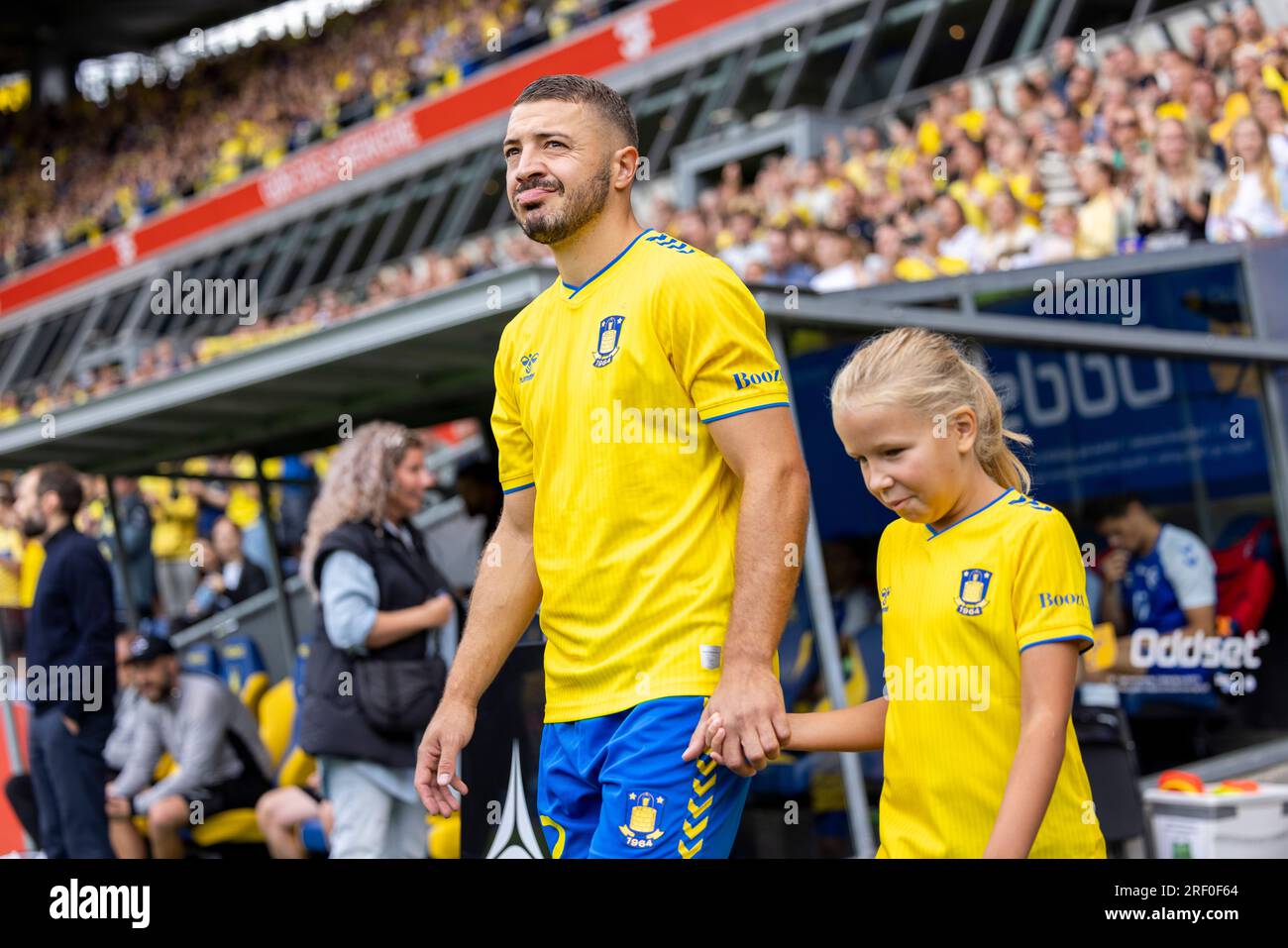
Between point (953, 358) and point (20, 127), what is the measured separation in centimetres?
3883

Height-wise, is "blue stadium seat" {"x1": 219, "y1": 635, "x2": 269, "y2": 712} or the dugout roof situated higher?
the dugout roof

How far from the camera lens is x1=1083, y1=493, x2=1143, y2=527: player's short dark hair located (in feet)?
25.2

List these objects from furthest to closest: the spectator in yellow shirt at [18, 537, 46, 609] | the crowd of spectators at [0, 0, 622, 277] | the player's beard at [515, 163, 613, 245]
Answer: the crowd of spectators at [0, 0, 622, 277] → the spectator in yellow shirt at [18, 537, 46, 609] → the player's beard at [515, 163, 613, 245]

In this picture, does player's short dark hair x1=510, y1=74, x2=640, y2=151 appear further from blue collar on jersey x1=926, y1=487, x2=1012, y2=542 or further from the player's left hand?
the player's left hand

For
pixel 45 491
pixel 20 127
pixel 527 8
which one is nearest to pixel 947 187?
pixel 45 491

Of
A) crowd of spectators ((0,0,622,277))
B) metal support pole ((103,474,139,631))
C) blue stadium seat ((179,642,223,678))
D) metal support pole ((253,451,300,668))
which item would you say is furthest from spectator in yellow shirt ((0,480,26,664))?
crowd of spectators ((0,0,622,277))

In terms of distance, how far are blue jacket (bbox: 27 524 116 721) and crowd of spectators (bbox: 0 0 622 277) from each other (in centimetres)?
1419

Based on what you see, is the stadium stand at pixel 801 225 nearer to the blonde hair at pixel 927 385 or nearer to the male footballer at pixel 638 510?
the male footballer at pixel 638 510

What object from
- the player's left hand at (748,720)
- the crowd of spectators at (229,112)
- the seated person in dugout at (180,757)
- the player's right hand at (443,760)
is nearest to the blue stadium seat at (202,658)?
the seated person in dugout at (180,757)

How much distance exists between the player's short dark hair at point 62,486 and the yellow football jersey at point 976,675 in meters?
5.31

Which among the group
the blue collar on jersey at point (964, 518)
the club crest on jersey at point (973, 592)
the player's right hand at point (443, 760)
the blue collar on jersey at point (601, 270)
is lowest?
the player's right hand at point (443, 760)

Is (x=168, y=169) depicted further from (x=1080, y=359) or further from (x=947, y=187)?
(x=1080, y=359)

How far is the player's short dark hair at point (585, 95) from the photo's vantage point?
288 cm

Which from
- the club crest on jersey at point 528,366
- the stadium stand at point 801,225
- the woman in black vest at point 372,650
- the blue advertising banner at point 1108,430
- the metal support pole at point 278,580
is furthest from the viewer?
the metal support pole at point 278,580
